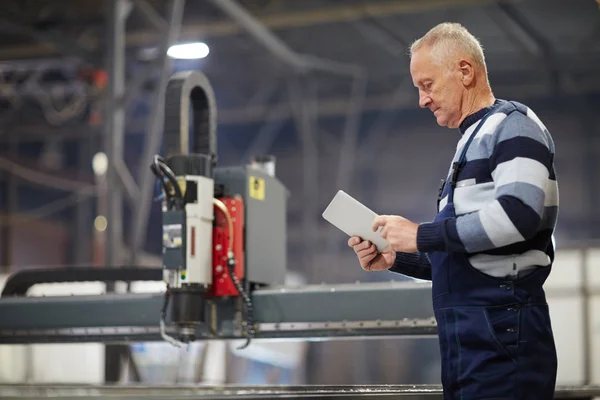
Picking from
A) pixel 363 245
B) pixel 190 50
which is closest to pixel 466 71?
pixel 363 245

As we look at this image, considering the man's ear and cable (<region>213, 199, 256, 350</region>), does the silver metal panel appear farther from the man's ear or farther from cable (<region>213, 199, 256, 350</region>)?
the man's ear

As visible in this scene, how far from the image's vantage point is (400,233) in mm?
2074

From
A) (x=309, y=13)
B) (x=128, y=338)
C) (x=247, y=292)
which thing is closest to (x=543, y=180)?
(x=247, y=292)

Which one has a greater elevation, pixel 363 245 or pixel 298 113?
pixel 298 113

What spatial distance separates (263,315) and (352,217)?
1.62 meters

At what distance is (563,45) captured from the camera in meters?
11.0

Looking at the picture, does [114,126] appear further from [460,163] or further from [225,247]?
[460,163]

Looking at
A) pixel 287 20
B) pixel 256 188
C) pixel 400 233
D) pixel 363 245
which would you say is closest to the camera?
pixel 400 233

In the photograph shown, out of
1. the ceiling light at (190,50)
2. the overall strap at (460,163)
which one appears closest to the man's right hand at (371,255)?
the overall strap at (460,163)

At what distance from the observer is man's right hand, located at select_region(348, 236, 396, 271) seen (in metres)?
2.33

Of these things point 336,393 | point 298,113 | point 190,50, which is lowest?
point 336,393

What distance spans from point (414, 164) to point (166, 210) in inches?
392

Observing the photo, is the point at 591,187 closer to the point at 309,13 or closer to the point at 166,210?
the point at 309,13

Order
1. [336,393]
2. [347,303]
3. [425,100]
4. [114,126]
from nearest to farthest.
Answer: [425,100] → [336,393] → [347,303] → [114,126]
